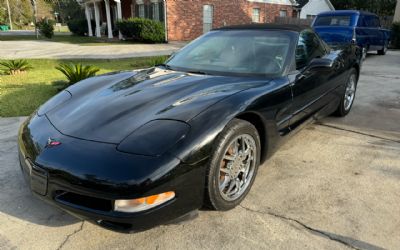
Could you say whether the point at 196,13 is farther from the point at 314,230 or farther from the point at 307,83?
the point at 314,230

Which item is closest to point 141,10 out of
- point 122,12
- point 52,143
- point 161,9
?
point 161,9

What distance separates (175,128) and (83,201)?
727 millimetres

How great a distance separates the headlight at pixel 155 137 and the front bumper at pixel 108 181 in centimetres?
5

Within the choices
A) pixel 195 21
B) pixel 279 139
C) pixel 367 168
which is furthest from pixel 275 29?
pixel 195 21

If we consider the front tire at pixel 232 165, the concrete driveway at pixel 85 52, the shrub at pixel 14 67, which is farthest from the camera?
the concrete driveway at pixel 85 52

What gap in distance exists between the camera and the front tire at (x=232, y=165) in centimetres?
238

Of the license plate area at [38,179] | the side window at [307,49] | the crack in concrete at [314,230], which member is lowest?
the crack in concrete at [314,230]

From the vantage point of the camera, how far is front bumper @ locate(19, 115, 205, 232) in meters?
1.99

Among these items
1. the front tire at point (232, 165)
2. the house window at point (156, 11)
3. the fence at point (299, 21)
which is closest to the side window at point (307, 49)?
the front tire at point (232, 165)

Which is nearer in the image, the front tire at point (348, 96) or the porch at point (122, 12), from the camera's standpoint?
the front tire at point (348, 96)

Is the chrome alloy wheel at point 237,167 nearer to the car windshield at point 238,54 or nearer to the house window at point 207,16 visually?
the car windshield at point 238,54

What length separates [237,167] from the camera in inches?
106

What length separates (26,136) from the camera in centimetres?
259

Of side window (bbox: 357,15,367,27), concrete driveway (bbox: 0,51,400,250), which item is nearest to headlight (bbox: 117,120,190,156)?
concrete driveway (bbox: 0,51,400,250)
